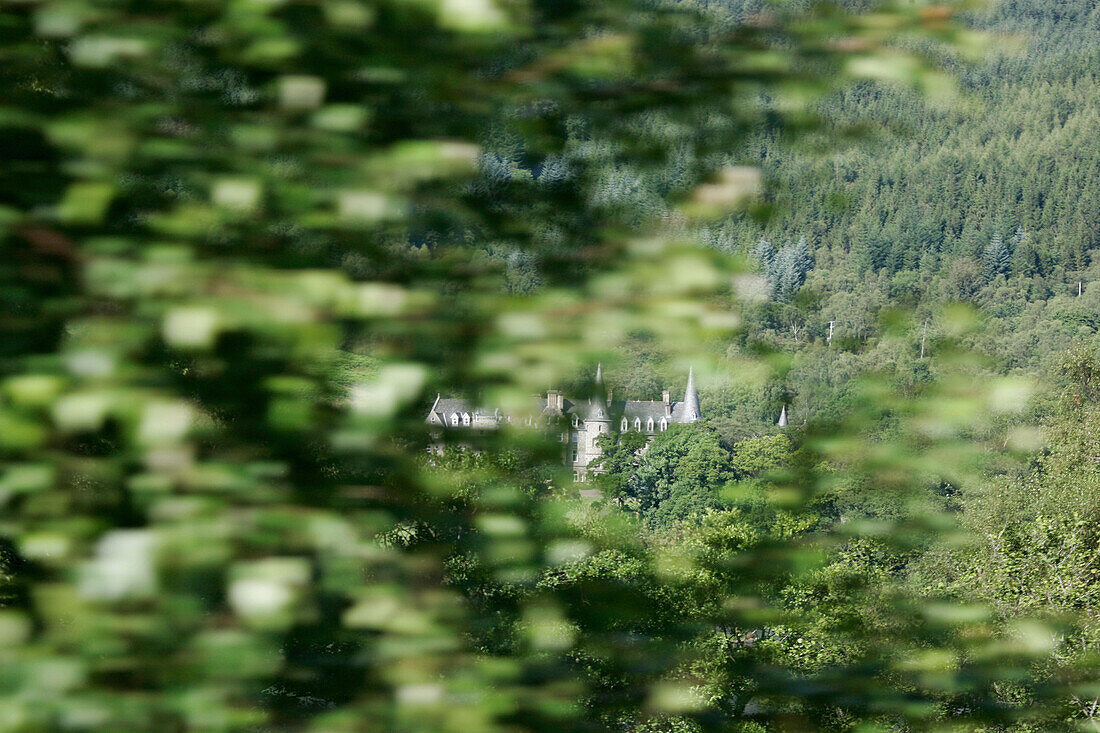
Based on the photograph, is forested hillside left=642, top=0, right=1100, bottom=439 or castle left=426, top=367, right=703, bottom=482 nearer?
castle left=426, top=367, right=703, bottom=482

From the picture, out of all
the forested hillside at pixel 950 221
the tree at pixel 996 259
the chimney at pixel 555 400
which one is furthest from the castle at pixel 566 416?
the tree at pixel 996 259

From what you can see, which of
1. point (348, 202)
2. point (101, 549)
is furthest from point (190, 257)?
point (101, 549)

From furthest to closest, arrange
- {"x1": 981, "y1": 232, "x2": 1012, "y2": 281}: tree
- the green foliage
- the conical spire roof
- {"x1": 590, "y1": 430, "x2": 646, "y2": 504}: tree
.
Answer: {"x1": 981, "y1": 232, "x2": 1012, "y2": 281}: tree < {"x1": 590, "y1": 430, "x2": 646, "y2": 504}: tree < the conical spire roof < the green foliage

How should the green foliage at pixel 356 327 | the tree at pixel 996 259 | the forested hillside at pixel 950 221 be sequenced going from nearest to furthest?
1. the green foliage at pixel 356 327
2. the forested hillside at pixel 950 221
3. the tree at pixel 996 259

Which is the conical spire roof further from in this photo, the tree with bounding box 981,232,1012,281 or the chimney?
the tree with bounding box 981,232,1012,281

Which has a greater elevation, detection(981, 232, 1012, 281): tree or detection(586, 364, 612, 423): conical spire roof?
detection(586, 364, 612, 423): conical spire roof

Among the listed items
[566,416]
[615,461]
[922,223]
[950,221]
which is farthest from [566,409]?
[950,221]

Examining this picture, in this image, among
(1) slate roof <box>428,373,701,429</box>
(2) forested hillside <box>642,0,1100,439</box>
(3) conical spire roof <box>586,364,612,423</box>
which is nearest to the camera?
(1) slate roof <box>428,373,701,429</box>

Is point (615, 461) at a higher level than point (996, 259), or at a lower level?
higher

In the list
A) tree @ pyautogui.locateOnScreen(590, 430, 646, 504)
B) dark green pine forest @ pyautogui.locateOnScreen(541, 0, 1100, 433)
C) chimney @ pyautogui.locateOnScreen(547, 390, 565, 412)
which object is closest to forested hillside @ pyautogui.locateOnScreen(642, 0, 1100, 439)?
dark green pine forest @ pyautogui.locateOnScreen(541, 0, 1100, 433)

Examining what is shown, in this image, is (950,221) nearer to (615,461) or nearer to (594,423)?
(615,461)

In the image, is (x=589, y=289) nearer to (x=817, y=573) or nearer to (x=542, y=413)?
(x=542, y=413)

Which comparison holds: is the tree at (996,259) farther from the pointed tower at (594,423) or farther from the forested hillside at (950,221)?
the pointed tower at (594,423)

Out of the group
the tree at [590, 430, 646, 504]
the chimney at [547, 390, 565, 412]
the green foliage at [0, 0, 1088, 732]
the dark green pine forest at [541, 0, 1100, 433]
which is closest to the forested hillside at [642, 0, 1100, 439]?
the dark green pine forest at [541, 0, 1100, 433]
